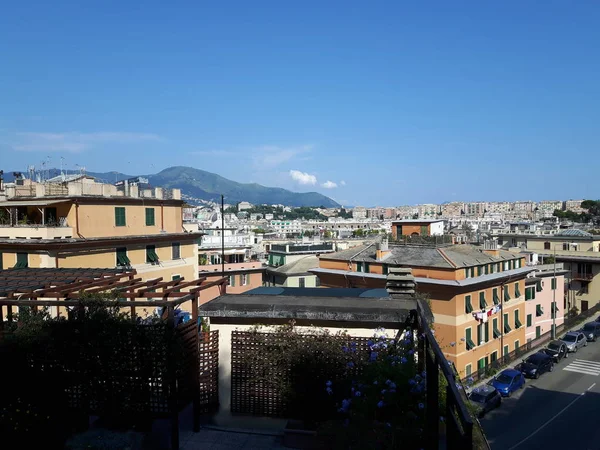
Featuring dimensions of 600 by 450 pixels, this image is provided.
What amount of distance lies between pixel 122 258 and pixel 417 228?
71.7ft

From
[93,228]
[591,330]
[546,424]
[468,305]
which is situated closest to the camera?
[546,424]

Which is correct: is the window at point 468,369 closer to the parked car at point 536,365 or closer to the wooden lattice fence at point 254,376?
the parked car at point 536,365

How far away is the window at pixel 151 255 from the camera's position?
31266 mm

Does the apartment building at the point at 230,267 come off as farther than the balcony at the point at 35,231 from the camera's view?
Yes

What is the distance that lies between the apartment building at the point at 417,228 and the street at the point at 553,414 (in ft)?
40.8

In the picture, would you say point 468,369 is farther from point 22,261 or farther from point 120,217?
point 22,261

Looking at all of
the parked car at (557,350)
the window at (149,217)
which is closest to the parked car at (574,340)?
the parked car at (557,350)

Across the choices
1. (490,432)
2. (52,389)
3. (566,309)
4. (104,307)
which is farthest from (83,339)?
(566,309)

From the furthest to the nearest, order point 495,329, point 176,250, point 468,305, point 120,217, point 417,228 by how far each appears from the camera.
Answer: point 417,228, point 176,250, point 495,329, point 120,217, point 468,305

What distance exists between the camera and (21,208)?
94.1ft

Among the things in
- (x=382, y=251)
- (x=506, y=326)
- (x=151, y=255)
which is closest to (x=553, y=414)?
(x=506, y=326)

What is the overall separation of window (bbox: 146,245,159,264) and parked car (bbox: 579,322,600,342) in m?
32.4

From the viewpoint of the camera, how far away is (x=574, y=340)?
35.1 meters

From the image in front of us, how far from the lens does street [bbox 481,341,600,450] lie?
19891 millimetres
